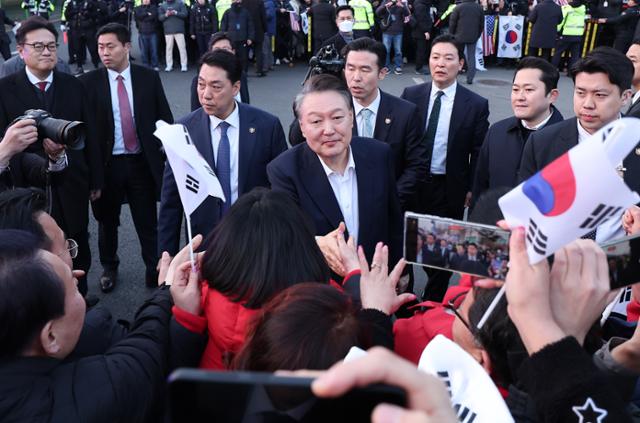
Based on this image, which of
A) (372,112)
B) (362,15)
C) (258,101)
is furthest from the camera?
(362,15)

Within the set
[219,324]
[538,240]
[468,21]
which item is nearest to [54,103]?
[219,324]

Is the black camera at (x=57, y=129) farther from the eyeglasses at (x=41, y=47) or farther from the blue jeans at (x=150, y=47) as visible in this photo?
the blue jeans at (x=150, y=47)

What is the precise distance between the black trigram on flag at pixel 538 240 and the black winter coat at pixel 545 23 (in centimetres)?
1292

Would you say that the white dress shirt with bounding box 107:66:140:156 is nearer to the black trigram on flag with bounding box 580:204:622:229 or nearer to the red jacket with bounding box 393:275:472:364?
the red jacket with bounding box 393:275:472:364

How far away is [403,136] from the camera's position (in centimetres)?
386

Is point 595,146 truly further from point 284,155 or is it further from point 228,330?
point 284,155

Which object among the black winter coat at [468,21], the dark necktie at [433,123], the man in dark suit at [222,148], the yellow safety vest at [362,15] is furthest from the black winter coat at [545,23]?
the man in dark suit at [222,148]

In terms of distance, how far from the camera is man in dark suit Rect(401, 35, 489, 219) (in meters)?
4.21

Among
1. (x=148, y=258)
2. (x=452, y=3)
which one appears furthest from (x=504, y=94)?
(x=148, y=258)

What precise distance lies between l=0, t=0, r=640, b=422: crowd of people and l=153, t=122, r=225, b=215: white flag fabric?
0.03 meters

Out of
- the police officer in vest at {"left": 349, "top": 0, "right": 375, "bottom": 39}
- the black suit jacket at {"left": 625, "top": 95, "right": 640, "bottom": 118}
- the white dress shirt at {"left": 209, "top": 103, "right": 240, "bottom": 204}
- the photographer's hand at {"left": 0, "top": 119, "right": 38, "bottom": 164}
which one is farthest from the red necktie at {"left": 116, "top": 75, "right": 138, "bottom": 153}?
the police officer in vest at {"left": 349, "top": 0, "right": 375, "bottom": 39}

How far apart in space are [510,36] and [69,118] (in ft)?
41.2

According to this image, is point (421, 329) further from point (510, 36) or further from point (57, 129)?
point (510, 36)

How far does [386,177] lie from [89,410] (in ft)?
6.41
